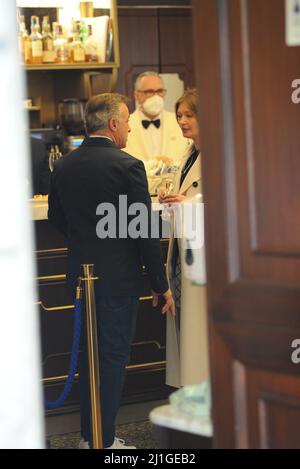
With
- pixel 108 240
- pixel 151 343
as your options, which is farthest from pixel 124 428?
pixel 108 240

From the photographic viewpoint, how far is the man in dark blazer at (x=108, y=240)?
4.09m

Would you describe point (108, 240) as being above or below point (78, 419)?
above

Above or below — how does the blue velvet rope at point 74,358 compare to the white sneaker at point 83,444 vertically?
above

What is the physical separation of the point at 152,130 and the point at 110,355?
3.50 m

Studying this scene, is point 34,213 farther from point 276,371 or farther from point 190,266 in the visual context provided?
point 276,371

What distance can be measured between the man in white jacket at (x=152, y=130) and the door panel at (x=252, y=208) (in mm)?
4636

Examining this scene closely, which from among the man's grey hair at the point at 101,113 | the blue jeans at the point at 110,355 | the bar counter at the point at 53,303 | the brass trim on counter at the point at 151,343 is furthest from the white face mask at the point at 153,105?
the blue jeans at the point at 110,355

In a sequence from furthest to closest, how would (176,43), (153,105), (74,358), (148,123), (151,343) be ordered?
(176,43), (148,123), (153,105), (151,343), (74,358)

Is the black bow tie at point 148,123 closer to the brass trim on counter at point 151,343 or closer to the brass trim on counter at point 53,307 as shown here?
the brass trim on counter at point 151,343

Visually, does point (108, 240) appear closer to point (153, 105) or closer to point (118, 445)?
point (118, 445)

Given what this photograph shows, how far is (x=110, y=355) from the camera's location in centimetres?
422

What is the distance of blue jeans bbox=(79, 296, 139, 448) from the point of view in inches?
164

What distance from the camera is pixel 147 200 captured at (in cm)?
412
